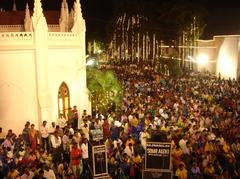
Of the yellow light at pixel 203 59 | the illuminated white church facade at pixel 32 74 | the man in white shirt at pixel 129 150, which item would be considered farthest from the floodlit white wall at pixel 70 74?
the yellow light at pixel 203 59

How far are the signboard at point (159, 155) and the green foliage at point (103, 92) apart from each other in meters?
10.8

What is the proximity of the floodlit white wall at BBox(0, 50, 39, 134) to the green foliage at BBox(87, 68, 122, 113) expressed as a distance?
14.1 feet

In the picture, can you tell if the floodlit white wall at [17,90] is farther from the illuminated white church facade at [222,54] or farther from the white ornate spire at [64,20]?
the illuminated white church facade at [222,54]

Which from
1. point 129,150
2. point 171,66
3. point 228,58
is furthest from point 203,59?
point 129,150

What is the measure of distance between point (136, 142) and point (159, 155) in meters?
3.83

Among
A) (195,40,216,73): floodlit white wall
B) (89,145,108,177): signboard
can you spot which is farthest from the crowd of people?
(195,40,216,73): floodlit white wall

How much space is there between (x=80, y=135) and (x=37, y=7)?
7.09m

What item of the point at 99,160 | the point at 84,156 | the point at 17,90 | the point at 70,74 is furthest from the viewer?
the point at 70,74

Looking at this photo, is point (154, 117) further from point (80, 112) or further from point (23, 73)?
point (23, 73)

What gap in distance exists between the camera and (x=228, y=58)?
1495 inches

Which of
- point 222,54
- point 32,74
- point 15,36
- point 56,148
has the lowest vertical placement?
point 56,148

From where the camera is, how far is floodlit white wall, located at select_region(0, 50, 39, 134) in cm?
1817

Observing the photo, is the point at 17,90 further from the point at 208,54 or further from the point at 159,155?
the point at 208,54

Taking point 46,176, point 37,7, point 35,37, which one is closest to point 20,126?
point 35,37
